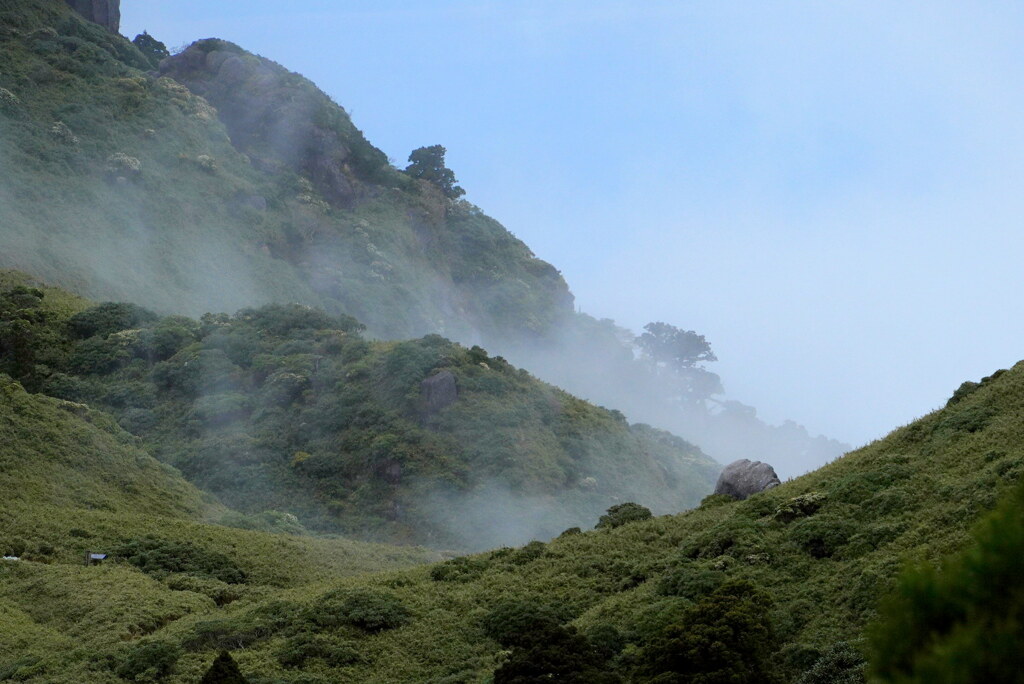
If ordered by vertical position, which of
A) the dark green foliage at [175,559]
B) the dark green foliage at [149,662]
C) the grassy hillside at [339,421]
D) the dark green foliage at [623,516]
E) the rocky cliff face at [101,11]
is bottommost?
the dark green foliage at [149,662]

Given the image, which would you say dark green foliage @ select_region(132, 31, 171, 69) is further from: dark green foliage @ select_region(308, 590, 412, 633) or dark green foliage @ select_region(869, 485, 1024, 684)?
dark green foliage @ select_region(869, 485, 1024, 684)

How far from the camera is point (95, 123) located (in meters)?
90.7

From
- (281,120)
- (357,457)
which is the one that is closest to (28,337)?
(357,457)

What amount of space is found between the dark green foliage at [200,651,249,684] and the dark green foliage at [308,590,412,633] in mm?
6029

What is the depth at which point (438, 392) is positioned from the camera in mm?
60406

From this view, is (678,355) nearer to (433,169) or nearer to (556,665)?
(433,169)

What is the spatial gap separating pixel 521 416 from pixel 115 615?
37.2m

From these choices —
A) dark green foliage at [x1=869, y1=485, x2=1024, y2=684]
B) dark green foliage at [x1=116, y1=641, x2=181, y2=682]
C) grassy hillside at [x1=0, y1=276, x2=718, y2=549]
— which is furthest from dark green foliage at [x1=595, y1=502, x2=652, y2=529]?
dark green foliage at [x1=869, y1=485, x2=1024, y2=684]

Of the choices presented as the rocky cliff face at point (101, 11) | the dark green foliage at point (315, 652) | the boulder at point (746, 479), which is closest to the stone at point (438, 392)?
the boulder at point (746, 479)

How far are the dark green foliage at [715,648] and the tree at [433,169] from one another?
10095cm

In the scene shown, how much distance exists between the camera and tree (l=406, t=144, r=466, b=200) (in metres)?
118

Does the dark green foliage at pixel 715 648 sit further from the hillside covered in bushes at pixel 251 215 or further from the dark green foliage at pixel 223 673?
the hillside covered in bushes at pixel 251 215

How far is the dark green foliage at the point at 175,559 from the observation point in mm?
32688

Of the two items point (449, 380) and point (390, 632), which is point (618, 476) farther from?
point (390, 632)
